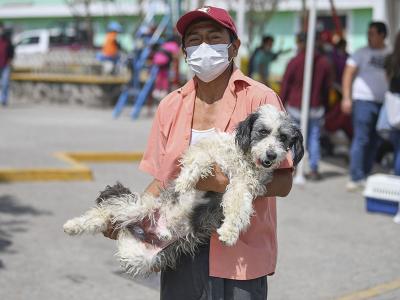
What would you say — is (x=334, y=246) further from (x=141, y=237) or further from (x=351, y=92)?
(x=141, y=237)

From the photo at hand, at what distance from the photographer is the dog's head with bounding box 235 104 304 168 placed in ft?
9.42

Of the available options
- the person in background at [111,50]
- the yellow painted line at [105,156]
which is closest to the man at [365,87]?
the yellow painted line at [105,156]

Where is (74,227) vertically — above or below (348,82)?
above

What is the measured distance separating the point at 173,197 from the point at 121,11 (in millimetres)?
33687

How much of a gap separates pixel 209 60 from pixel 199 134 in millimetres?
332

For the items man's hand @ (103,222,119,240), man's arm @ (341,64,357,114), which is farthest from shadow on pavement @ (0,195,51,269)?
man's arm @ (341,64,357,114)

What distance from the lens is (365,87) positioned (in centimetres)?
889

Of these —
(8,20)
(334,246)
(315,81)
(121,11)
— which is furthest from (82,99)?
(8,20)

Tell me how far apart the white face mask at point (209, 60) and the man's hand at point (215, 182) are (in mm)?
452

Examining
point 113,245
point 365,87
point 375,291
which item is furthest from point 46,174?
point 375,291

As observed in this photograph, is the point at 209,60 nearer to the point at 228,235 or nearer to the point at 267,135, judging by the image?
the point at 267,135

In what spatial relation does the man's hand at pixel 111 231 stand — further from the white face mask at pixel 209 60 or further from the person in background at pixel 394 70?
the person in background at pixel 394 70

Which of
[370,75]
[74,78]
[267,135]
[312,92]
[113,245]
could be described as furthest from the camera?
[74,78]

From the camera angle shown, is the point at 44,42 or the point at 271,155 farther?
the point at 44,42
